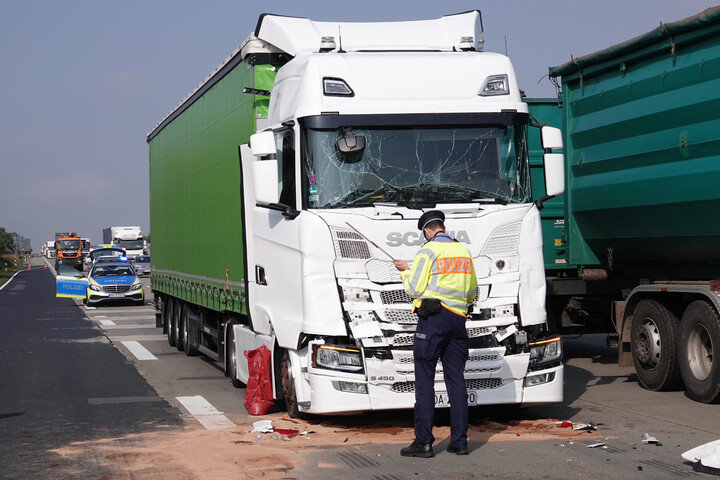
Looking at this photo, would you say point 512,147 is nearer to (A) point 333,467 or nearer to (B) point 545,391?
(B) point 545,391

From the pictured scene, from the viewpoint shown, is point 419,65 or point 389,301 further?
point 419,65

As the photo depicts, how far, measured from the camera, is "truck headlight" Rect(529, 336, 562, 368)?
9172 mm

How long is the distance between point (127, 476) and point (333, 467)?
4.84ft

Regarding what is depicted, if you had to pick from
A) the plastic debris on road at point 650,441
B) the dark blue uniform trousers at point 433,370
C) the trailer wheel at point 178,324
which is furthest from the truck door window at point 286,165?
the trailer wheel at point 178,324

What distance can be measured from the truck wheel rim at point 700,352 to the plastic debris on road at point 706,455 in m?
3.24

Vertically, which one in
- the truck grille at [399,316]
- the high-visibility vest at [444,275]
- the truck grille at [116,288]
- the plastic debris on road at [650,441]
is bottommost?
the truck grille at [116,288]

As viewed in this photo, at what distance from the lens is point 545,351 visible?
30.4 ft

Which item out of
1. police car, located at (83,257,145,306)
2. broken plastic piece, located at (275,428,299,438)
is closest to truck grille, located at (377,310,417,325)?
broken plastic piece, located at (275,428,299,438)

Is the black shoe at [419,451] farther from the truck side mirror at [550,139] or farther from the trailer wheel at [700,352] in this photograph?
the trailer wheel at [700,352]

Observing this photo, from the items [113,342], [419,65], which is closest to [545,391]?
[419,65]

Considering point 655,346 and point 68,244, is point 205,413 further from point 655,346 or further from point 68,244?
point 68,244

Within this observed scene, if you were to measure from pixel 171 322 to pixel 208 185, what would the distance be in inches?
221

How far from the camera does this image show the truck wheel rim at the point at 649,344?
1164cm

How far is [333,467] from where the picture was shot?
7.72 metres
